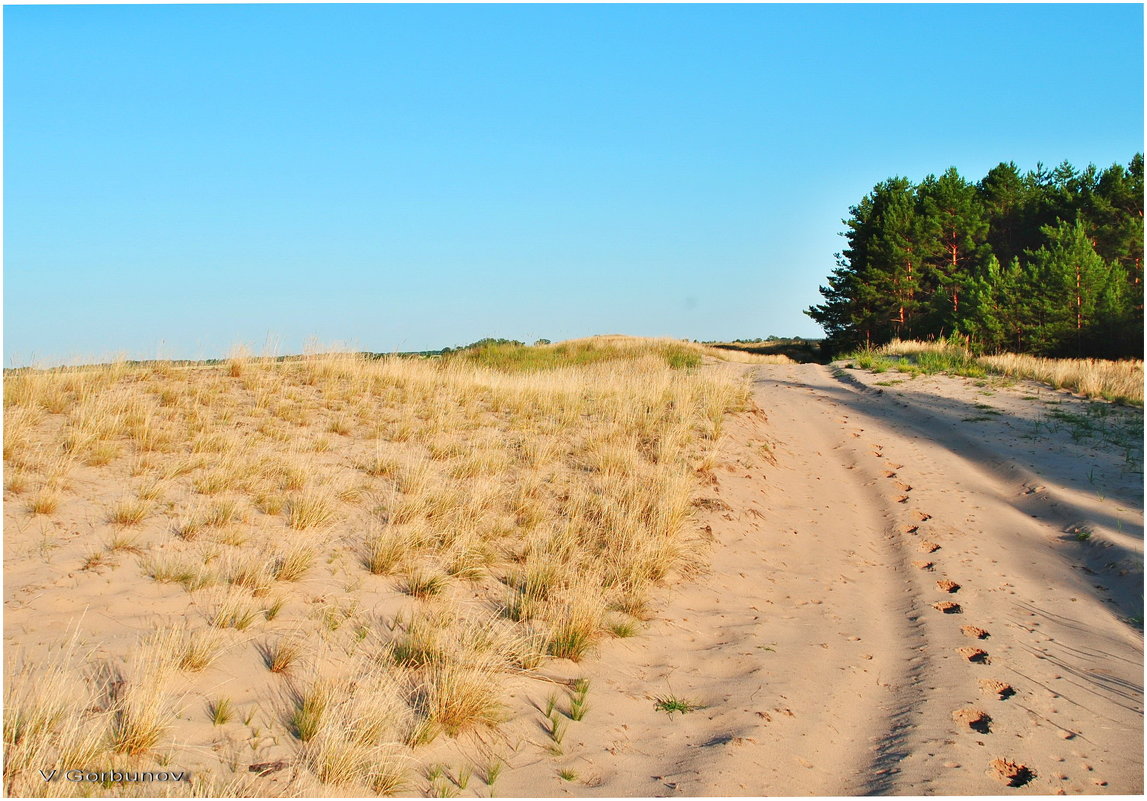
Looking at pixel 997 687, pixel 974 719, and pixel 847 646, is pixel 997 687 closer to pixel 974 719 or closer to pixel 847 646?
pixel 974 719

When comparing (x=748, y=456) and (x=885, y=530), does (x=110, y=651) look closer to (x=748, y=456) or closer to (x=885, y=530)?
(x=885, y=530)

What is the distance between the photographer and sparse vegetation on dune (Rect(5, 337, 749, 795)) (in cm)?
436

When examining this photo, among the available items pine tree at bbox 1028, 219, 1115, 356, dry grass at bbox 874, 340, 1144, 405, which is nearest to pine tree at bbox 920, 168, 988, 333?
pine tree at bbox 1028, 219, 1115, 356

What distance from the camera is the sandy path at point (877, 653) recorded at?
181 inches

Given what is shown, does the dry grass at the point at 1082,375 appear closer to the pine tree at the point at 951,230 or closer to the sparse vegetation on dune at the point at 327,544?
the sparse vegetation on dune at the point at 327,544

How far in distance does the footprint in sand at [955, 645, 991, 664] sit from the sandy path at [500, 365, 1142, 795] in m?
0.03

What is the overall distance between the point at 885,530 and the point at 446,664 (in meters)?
6.90

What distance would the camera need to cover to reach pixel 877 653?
638 cm

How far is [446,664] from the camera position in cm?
482

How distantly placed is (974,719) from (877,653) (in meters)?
1.18

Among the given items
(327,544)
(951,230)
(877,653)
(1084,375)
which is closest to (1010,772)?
(877,653)

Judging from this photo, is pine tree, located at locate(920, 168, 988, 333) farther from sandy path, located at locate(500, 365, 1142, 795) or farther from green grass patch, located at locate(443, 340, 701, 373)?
sandy path, located at locate(500, 365, 1142, 795)

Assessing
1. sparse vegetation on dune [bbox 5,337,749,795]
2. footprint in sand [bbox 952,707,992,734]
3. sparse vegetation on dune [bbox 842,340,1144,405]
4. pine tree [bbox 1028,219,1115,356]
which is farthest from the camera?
pine tree [bbox 1028,219,1115,356]

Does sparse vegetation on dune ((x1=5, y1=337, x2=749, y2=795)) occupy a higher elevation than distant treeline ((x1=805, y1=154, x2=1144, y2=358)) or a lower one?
lower
